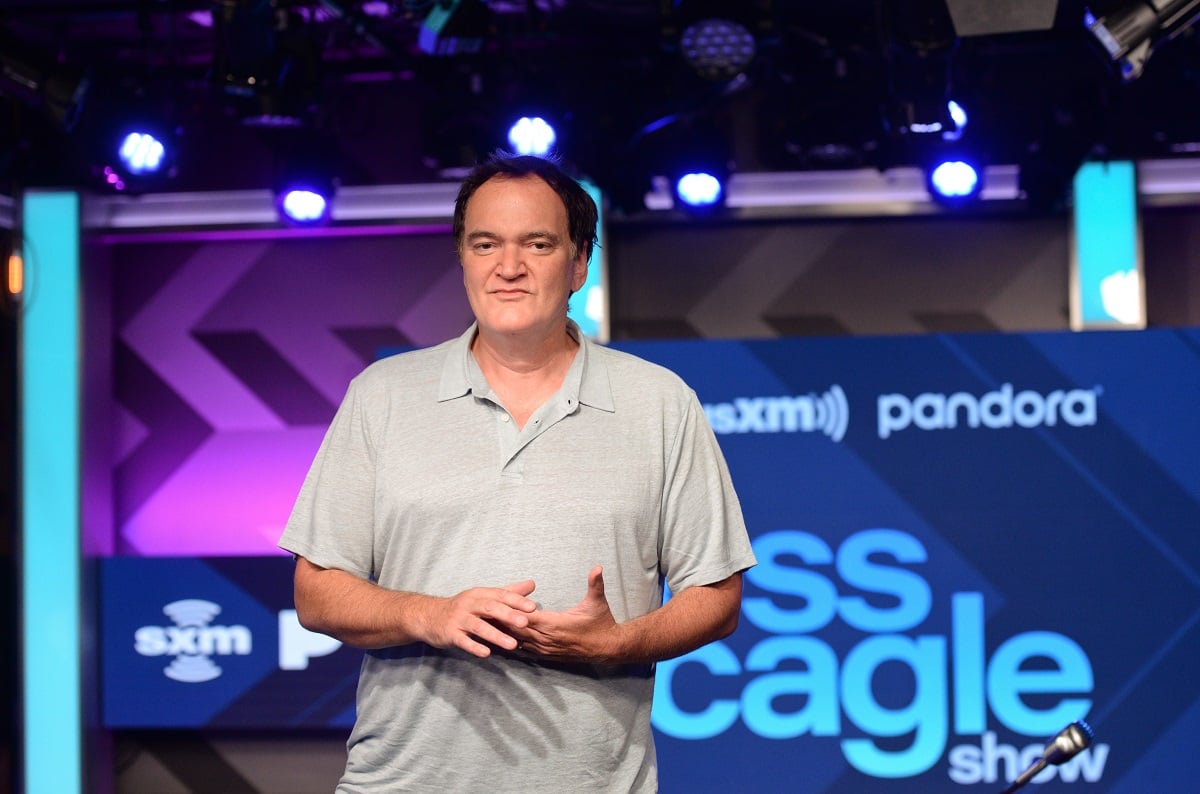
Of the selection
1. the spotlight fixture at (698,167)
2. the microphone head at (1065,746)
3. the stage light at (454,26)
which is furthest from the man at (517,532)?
the spotlight fixture at (698,167)

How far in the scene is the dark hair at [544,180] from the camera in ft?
6.31

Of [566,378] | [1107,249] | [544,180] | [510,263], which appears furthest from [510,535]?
[1107,249]

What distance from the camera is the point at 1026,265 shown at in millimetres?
5051

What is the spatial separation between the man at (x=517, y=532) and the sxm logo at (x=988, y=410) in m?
2.51

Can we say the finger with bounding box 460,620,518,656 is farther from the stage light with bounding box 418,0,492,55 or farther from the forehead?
the stage light with bounding box 418,0,492,55

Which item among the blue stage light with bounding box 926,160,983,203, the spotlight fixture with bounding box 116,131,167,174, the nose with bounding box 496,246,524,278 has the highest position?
the spotlight fixture with bounding box 116,131,167,174

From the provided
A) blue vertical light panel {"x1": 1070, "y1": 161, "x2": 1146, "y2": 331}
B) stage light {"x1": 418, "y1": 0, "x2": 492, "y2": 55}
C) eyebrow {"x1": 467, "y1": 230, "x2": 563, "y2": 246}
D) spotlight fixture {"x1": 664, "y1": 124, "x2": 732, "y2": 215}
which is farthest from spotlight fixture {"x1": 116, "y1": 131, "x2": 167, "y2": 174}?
blue vertical light panel {"x1": 1070, "y1": 161, "x2": 1146, "y2": 331}

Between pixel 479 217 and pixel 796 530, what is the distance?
2.65 metres

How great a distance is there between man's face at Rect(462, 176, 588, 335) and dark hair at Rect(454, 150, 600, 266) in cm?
2

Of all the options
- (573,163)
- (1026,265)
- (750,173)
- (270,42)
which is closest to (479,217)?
(270,42)

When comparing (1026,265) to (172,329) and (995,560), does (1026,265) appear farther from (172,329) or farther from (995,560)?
(172,329)

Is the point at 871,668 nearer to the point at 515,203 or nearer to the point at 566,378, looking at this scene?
the point at 566,378

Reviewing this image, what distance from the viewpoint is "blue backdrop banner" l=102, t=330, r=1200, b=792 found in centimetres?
412

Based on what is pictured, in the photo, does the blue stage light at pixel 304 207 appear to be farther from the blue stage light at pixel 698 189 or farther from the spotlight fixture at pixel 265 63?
the blue stage light at pixel 698 189
